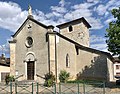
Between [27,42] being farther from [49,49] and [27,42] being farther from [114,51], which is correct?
[114,51]

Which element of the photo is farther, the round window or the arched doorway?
the round window

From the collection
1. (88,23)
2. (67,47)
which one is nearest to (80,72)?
(67,47)

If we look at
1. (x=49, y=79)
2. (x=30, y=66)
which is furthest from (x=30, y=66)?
(x=49, y=79)

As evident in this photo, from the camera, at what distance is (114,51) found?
69.8ft

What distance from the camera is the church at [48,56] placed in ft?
83.5

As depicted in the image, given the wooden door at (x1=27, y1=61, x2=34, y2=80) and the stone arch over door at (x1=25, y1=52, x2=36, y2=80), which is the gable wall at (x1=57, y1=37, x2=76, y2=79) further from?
the wooden door at (x1=27, y1=61, x2=34, y2=80)

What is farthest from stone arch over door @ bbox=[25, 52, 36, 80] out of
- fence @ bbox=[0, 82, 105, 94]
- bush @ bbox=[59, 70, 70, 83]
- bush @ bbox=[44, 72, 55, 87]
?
fence @ bbox=[0, 82, 105, 94]

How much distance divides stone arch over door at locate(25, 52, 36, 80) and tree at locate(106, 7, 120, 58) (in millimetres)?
10629

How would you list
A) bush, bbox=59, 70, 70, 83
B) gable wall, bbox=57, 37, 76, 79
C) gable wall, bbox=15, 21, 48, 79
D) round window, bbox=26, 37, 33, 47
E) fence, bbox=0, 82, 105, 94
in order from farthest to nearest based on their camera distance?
round window, bbox=26, 37, 33, 47 < gable wall, bbox=57, 37, 76, 79 < gable wall, bbox=15, 21, 48, 79 < bush, bbox=59, 70, 70, 83 < fence, bbox=0, 82, 105, 94

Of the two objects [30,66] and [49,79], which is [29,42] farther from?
[49,79]

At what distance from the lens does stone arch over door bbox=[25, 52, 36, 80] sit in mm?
26812

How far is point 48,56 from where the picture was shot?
25.3 m

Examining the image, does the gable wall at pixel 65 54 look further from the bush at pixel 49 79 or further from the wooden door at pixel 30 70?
the wooden door at pixel 30 70

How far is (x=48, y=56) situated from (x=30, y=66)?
3.62 m
